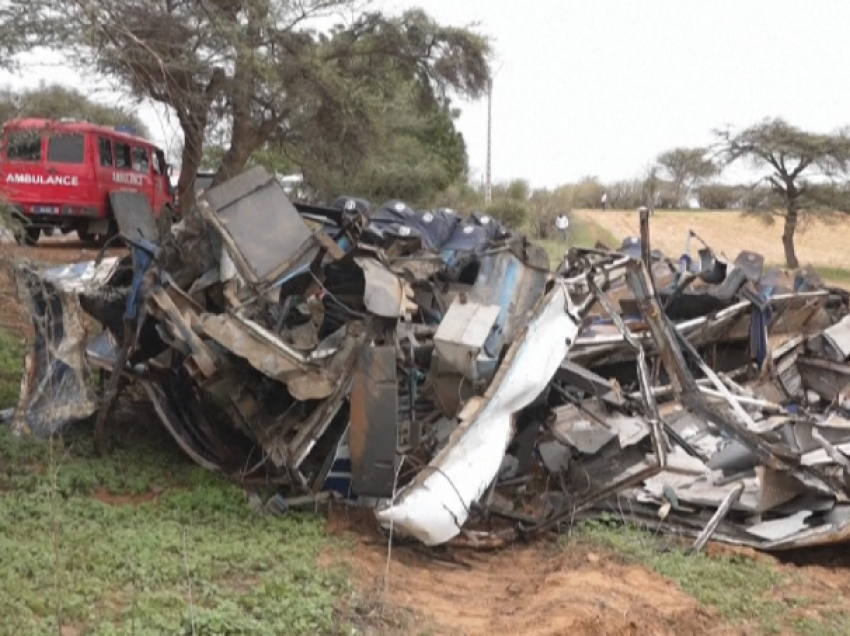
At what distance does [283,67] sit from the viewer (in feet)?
51.6

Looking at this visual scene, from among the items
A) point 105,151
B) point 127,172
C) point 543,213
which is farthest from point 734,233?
point 105,151

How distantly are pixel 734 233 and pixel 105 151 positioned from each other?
101ft

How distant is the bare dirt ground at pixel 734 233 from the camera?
35.8 m

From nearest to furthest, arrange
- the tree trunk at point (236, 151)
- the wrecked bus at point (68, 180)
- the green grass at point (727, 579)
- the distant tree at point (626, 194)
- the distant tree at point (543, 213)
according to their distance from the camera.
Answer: the green grass at point (727, 579), the wrecked bus at point (68, 180), the tree trunk at point (236, 151), the distant tree at point (543, 213), the distant tree at point (626, 194)

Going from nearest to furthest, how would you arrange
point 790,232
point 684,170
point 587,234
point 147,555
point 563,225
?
point 147,555 < point 563,225 < point 790,232 < point 587,234 < point 684,170

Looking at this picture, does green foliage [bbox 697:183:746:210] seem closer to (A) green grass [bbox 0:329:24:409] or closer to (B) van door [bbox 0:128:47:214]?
(B) van door [bbox 0:128:47:214]

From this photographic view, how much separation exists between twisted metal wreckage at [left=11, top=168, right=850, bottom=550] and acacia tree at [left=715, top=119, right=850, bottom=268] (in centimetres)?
2660

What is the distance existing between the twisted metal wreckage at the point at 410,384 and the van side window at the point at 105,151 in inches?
339

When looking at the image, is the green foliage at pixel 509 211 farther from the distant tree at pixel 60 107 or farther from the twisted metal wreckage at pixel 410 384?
the twisted metal wreckage at pixel 410 384

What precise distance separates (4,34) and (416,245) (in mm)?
3661

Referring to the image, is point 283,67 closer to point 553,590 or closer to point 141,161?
→ point 141,161

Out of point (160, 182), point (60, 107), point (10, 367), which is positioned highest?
point (60, 107)

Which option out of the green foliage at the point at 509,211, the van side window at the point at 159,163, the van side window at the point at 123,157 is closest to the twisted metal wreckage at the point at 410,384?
the van side window at the point at 123,157

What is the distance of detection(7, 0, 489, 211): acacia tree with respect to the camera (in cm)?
1085
